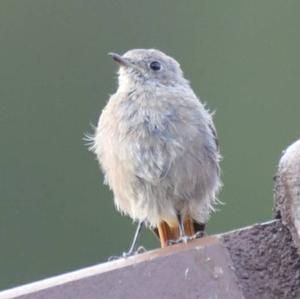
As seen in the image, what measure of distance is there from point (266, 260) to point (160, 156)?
9.05 feet

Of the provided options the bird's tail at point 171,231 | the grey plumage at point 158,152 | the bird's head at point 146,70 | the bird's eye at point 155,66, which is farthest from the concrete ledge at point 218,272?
the bird's eye at point 155,66

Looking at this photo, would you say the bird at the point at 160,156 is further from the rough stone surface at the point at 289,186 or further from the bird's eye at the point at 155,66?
the rough stone surface at the point at 289,186

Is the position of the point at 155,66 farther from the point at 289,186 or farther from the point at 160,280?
the point at 289,186

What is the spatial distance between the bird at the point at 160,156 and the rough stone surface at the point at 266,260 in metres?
2.56

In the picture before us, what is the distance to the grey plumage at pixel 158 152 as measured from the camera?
277 inches

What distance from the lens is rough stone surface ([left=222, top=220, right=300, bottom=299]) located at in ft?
13.9

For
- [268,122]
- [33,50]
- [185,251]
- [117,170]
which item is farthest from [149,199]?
[33,50]

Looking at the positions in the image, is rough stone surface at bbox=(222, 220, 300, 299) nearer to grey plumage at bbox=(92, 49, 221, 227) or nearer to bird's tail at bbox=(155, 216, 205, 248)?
grey plumage at bbox=(92, 49, 221, 227)

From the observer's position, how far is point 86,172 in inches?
628

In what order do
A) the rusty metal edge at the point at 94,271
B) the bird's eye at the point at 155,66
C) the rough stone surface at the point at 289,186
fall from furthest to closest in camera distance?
the bird's eye at the point at 155,66, the rusty metal edge at the point at 94,271, the rough stone surface at the point at 289,186

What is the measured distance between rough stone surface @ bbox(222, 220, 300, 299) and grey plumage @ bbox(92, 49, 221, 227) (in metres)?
2.69

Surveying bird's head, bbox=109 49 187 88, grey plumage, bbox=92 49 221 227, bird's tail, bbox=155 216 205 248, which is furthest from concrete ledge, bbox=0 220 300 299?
bird's head, bbox=109 49 187 88

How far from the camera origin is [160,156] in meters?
7.02

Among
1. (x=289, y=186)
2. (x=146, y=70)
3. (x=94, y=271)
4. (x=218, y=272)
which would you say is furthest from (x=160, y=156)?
(x=289, y=186)
